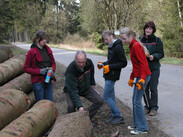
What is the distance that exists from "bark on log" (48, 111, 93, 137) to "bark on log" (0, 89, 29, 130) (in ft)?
3.09

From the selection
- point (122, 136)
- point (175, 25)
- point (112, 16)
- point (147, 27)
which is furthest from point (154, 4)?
point (122, 136)

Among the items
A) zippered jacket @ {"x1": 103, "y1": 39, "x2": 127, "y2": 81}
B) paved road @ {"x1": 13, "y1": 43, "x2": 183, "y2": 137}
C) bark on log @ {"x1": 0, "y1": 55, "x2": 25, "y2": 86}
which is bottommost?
paved road @ {"x1": 13, "y1": 43, "x2": 183, "y2": 137}

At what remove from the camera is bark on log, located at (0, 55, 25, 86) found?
5.70 m

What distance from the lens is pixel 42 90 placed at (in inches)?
169

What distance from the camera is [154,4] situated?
22547mm

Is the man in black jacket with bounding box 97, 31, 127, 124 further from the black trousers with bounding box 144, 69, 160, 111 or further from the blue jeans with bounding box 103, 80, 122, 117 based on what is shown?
the black trousers with bounding box 144, 69, 160, 111

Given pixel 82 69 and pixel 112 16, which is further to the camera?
pixel 112 16

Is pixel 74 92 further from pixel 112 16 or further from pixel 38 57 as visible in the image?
pixel 112 16

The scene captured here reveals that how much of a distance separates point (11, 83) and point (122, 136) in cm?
342

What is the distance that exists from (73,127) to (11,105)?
1.37 meters

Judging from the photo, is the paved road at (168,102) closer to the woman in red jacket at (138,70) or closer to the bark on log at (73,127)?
the woman in red jacket at (138,70)

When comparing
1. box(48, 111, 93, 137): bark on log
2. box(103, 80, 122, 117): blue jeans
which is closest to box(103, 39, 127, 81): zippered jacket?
box(103, 80, 122, 117): blue jeans

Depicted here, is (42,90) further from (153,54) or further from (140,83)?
(153,54)

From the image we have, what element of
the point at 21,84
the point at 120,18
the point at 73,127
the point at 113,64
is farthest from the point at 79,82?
the point at 120,18
